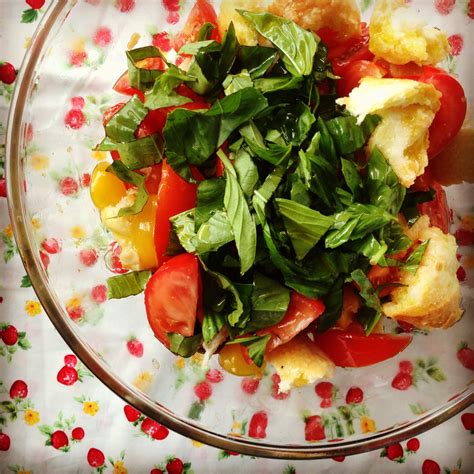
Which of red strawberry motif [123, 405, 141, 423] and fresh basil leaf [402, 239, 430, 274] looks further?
red strawberry motif [123, 405, 141, 423]

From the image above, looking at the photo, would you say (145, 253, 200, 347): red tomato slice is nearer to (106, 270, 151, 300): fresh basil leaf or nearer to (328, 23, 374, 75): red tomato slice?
(106, 270, 151, 300): fresh basil leaf

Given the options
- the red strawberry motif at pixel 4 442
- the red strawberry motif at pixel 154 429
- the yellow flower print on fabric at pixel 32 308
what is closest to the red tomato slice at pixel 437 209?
the red strawberry motif at pixel 154 429

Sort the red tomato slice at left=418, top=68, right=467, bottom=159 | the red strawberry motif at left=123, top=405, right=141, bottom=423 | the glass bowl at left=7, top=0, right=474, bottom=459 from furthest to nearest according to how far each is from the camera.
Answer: the red strawberry motif at left=123, top=405, right=141, bottom=423, the glass bowl at left=7, top=0, right=474, bottom=459, the red tomato slice at left=418, top=68, right=467, bottom=159

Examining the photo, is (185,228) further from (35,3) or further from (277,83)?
(35,3)

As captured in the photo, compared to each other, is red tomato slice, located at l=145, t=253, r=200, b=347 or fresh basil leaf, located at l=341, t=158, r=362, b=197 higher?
fresh basil leaf, located at l=341, t=158, r=362, b=197

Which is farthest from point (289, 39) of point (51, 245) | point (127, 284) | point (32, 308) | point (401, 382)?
point (32, 308)

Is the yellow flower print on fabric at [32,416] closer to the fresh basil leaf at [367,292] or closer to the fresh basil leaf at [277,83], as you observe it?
the fresh basil leaf at [367,292]

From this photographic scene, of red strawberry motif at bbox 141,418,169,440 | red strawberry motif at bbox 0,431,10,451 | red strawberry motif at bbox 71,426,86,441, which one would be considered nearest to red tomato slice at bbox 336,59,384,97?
red strawberry motif at bbox 141,418,169,440
